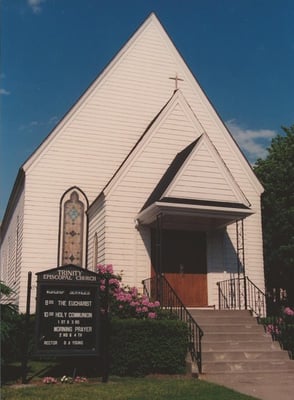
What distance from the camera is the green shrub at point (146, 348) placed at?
1136 centimetres

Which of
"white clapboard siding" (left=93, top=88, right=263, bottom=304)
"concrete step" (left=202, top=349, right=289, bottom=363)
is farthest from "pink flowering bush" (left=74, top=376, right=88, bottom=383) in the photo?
"white clapboard siding" (left=93, top=88, right=263, bottom=304)

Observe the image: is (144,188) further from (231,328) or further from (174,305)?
(231,328)

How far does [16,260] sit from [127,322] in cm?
927

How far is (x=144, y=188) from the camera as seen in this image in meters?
17.5

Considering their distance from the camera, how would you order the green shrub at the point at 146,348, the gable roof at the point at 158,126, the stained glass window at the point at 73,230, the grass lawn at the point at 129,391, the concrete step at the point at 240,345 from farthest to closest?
the stained glass window at the point at 73,230 → the gable roof at the point at 158,126 → the concrete step at the point at 240,345 → the green shrub at the point at 146,348 → the grass lawn at the point at 129,391

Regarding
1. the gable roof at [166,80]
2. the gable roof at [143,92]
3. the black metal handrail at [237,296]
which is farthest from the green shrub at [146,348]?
the gable roof at [166,80]

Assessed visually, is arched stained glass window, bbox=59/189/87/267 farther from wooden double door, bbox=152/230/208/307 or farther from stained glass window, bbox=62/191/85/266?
wooden double door, bbox=152/230/208/307

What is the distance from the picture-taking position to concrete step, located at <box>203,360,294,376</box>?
1182 centimetres

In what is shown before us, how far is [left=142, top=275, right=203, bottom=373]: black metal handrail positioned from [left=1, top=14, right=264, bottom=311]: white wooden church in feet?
1.73

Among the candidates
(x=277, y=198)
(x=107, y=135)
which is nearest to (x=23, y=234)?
(x=107, y=135)

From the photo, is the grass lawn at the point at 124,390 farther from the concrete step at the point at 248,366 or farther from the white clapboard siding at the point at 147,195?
the white clapboard siding at the point at 147,195

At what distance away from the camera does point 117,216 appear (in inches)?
666

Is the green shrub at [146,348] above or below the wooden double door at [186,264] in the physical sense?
below

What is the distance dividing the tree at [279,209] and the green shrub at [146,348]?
46.1 feet
